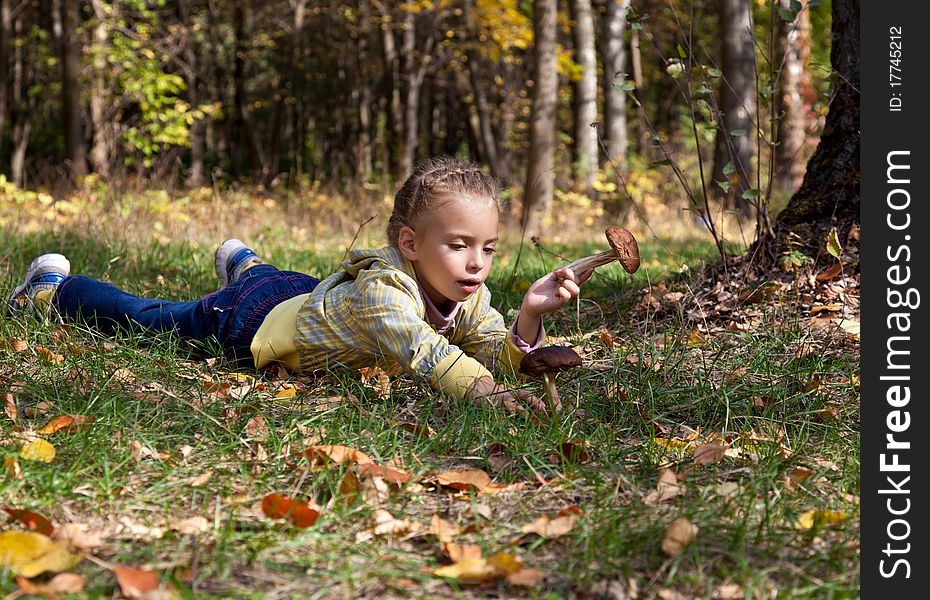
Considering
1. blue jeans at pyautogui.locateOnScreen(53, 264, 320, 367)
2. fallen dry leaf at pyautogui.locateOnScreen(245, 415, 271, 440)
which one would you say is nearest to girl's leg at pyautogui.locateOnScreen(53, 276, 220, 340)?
blue jeans at pyautogui.locateOnScreen(53, 264, 320, 367)

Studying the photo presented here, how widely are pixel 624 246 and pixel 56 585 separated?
1890 mm

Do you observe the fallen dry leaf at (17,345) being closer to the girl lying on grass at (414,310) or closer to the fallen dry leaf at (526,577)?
the girl lying on grass at (414,310)

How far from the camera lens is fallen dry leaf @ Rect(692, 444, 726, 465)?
2.40m

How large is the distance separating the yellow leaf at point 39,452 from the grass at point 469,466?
0.02 m

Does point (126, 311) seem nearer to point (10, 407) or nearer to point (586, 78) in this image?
point (10, 407)

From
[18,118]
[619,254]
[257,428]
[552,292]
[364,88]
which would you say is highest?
[364,88]

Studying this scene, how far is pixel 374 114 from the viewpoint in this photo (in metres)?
26.7

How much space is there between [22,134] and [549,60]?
14191mm

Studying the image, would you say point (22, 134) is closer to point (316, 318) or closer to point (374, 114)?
point (374, 114)

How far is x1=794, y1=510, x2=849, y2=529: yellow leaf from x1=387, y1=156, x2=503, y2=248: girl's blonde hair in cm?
145

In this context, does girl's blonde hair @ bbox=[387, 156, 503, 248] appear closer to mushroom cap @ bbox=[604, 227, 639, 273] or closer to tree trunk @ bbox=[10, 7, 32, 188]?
mushroom cap @ bbox=[604, 227, 639, 273]

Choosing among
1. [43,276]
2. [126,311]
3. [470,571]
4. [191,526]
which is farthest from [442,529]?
[43,276]

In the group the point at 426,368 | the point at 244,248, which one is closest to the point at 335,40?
the point at 244,248

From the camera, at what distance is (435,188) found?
9.98 ft
